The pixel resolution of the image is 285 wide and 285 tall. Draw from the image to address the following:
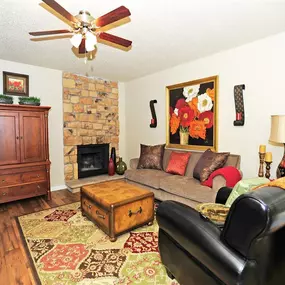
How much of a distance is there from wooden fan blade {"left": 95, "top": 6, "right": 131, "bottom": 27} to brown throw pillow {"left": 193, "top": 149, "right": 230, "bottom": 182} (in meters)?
2.10

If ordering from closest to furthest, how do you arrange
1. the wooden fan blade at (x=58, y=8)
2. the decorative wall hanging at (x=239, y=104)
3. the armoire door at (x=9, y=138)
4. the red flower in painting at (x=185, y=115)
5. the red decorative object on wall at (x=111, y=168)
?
the wooden fan blade at (x=58, y=8)
the decorative wall hanging at (x=239, y=104)
the armoire door at (x=9, y=138)
the red flower in painting at (x=185, y=115)
the red decorative object on wall at (x=111, y=168)

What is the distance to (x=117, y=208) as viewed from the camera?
2.18 metres

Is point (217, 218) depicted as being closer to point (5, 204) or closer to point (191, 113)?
point (191, 113)

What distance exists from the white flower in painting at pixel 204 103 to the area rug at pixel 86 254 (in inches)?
81.1

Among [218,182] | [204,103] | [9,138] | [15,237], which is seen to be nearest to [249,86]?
[204,103]

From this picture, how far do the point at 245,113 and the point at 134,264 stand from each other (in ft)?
8.09

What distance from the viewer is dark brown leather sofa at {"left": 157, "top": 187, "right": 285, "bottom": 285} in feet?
3.11

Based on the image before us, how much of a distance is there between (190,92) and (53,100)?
105 inches

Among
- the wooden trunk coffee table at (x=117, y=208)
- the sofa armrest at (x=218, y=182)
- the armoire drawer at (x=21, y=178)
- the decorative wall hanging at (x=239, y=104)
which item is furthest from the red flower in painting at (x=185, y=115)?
the armoire drawer at (x=21, y=178)

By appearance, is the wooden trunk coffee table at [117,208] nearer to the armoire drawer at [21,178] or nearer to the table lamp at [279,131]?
the armoire drawer at [21,178]

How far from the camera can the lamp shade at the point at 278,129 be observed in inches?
87.4

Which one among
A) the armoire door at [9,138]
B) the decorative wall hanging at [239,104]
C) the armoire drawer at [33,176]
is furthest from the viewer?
the armoire drawer at [33,176]

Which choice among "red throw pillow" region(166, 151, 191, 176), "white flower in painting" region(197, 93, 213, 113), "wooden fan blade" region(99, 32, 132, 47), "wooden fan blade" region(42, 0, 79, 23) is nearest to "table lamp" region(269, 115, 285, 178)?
"white flower in painting" region(197, 93, 213, 113)

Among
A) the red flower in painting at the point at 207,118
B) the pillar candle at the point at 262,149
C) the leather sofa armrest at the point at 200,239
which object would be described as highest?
the red flower in painting at the point at 207,118
